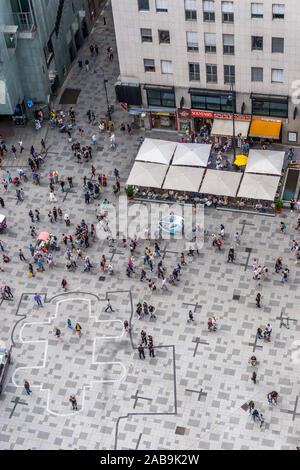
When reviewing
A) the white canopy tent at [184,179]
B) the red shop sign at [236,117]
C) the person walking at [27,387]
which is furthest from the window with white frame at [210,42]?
the person walking at [27,387]

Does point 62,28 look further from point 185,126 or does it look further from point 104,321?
point 104,321

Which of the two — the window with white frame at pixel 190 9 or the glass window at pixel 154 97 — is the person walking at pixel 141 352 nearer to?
the glass window at pixel 154 97

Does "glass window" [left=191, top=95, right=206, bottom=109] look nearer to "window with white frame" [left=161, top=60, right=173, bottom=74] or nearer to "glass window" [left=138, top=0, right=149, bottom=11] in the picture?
"window with white frame" [left=161, top=60, right=173, bottom=74]

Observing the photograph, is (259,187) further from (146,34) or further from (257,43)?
(146,34)

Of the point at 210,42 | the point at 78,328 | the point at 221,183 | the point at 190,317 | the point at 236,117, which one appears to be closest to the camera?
the point at 190,317

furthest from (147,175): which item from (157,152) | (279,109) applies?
(279,109)

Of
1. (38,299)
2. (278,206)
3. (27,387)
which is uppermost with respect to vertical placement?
(278,206)
